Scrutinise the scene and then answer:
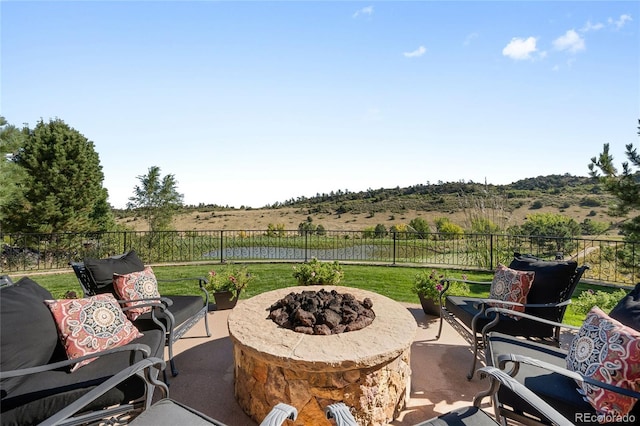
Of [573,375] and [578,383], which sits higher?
[573,375]

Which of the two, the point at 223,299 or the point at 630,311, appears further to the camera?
the point at 223,299

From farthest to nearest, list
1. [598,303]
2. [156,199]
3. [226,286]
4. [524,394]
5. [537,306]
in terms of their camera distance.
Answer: [156,199] < [226,286] < [598,303] < [537,306] < [524,394]

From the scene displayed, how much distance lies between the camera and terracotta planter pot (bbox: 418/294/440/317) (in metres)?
4.08

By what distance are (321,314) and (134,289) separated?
1.82m

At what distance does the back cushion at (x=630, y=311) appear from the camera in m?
1.66

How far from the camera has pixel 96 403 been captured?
1.61 metres

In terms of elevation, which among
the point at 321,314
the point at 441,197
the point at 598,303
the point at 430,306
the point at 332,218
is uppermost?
the point at 441,197

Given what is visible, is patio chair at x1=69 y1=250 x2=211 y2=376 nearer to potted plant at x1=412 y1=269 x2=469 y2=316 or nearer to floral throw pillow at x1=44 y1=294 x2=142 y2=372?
floral throw pillow at x1=44 y1=294 x2=142 y2=372

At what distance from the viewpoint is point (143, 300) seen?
8.77 feet

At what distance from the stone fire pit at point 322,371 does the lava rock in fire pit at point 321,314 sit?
2.9 inches

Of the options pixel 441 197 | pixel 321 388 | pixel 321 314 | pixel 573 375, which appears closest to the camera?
pixel 573 375

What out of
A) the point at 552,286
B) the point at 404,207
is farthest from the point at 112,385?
the point at 404,207

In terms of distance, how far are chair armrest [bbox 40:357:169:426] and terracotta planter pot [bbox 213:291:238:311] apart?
2637 mm

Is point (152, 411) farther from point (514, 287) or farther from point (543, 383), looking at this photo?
point (514, 287)
